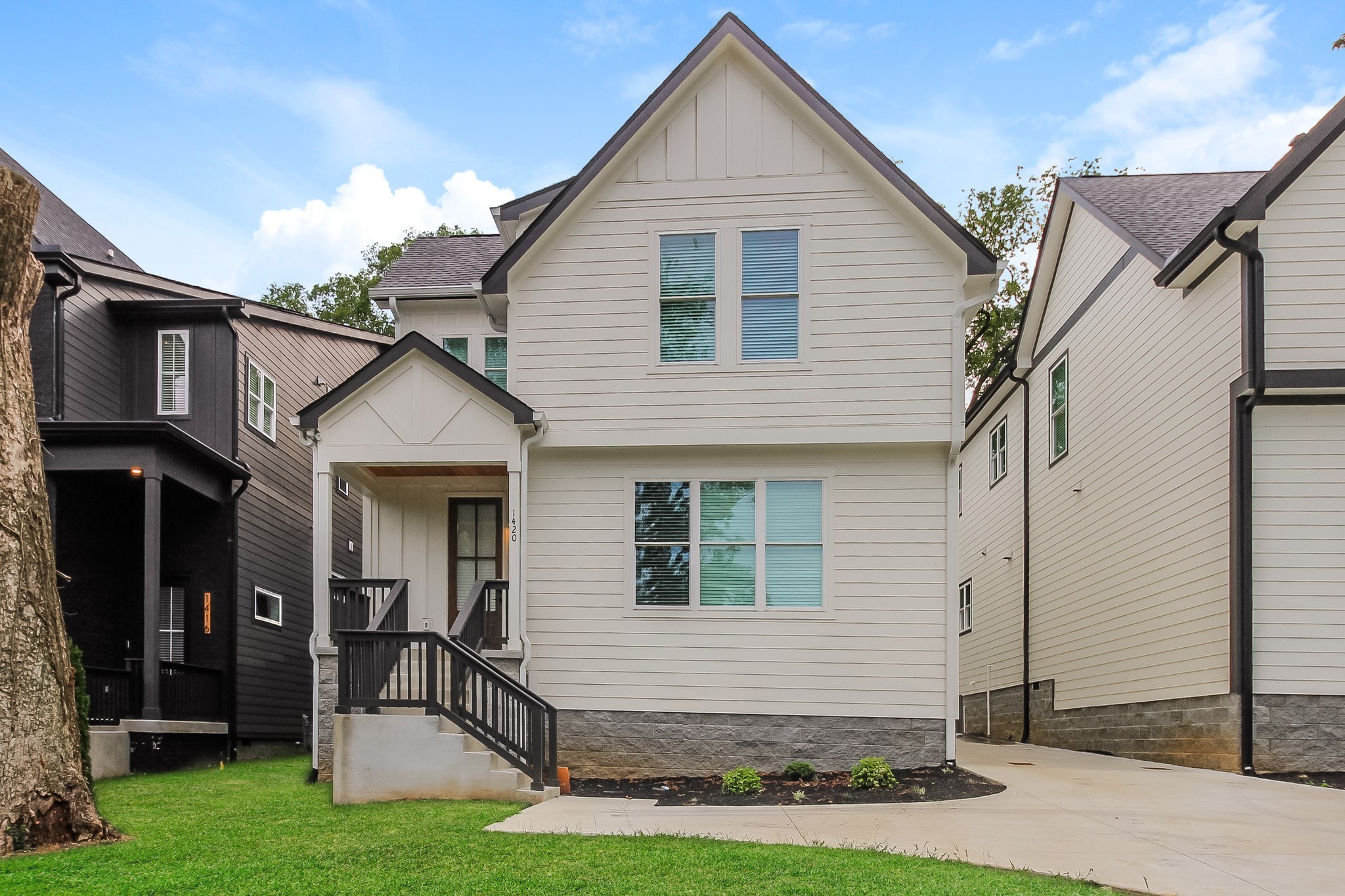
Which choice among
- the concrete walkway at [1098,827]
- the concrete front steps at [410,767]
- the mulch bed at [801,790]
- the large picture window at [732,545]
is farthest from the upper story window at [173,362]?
the concrete walkway at [1098,827]

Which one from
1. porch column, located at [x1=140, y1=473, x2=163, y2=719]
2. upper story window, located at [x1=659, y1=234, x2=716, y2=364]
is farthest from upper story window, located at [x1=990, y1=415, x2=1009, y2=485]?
porch column, located at [x1=140, y1=473, x2=163, y2=719]

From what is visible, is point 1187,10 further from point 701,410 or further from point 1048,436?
point 701,410

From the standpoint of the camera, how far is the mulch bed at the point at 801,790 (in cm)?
989

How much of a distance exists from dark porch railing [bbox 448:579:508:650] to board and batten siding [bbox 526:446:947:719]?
347mm

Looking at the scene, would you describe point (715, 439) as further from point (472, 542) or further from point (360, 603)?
point (360, 603)

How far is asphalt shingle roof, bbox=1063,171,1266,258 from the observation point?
14.1 meters

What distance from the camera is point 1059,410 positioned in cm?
1798

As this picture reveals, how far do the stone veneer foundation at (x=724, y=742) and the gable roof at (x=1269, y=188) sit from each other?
592 cm

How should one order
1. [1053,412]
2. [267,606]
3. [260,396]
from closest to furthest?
[260,396], [267,606], [1053,412]

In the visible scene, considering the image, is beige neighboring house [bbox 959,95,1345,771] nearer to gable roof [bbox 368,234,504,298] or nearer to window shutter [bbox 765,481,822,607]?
window shutter [bbox 765,481,822,607]

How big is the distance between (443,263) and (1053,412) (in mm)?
10227

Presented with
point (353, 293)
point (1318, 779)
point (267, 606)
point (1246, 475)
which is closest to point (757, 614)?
point (1246, 475)

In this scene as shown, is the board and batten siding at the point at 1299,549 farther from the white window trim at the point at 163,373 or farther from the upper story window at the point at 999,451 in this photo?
the white window trim at the point at 163,373

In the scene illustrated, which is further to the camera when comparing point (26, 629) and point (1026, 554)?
point (1026, 554)
